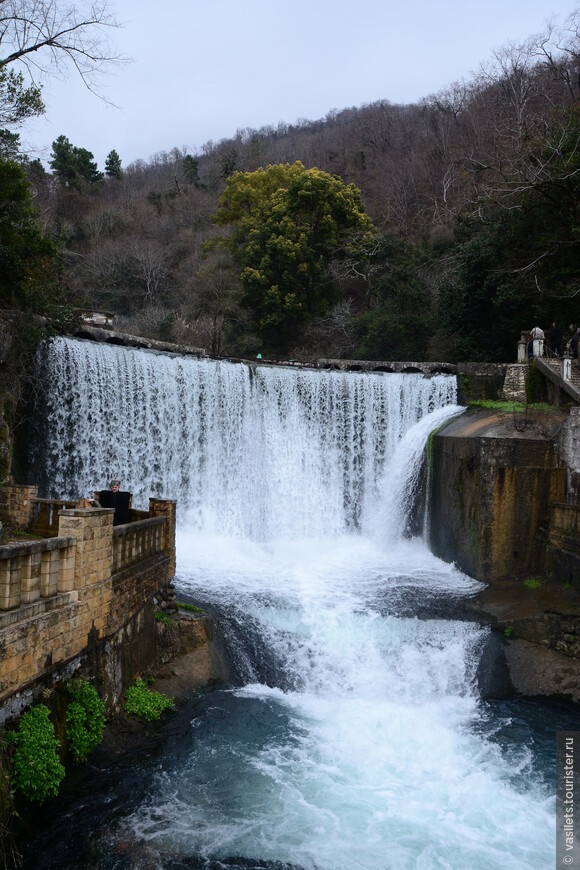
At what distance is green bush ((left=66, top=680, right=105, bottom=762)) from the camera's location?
6.40 metres

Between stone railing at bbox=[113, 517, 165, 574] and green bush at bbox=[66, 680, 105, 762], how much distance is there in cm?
148

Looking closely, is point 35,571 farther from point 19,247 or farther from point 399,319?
point 399,319

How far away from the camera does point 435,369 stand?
22.1 meters

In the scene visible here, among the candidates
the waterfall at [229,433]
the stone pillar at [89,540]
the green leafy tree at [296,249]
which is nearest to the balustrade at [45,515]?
the stone pillar at [89,540]

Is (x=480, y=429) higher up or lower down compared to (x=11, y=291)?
lower down

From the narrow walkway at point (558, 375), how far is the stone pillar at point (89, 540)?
11746mm

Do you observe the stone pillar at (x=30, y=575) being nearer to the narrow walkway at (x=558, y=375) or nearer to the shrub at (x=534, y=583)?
the shrub at (x=534, y=583)

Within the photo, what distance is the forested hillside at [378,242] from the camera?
1975cm

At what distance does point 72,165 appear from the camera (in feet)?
149

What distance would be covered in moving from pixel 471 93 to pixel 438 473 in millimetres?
34260

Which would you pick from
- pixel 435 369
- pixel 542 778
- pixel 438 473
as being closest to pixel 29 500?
pixel 542 778

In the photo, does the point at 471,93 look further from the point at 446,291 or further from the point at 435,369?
the point at 435,369

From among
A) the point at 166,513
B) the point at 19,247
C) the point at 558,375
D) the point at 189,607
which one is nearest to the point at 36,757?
the point at 189,607

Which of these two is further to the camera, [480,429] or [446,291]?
[446,291]
